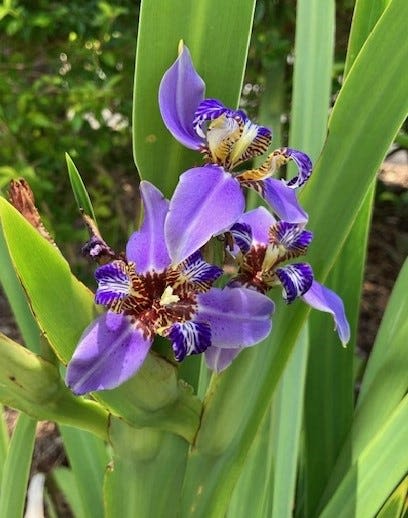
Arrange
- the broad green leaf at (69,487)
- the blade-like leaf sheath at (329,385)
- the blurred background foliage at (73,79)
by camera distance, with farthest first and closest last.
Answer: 1. the blurred background foliage at (73,79)
2. the broad green leaf at (69,487)
3. the blade-like leaf sheath at (329,385)

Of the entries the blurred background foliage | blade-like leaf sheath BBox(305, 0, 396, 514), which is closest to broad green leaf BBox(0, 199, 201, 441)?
blade-like leaf sheath BBox(305, 0, 396, 514)

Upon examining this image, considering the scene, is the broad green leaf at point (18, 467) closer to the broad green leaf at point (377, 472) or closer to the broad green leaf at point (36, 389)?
the broad green leaf at point (36, 389)

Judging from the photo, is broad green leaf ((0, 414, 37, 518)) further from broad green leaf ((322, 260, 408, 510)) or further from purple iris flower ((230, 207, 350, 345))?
broad green leaf ((322, 260, 408, 510))

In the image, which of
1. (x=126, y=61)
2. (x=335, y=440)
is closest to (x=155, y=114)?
(x=335, y=440)

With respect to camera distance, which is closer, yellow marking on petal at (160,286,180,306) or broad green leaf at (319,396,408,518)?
yellow marking on petal at (160,286,180,306)

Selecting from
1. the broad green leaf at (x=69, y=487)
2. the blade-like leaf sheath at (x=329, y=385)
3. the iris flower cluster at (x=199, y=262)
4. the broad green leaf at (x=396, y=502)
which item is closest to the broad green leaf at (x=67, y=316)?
the iris flower cluster at (x=199, y=262)

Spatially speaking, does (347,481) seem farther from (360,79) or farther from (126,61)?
(126,61)
